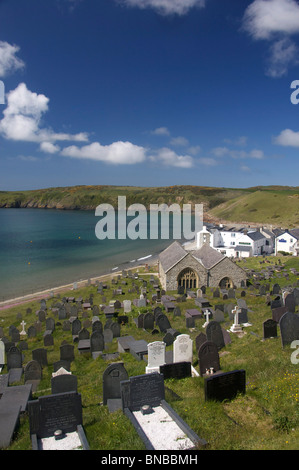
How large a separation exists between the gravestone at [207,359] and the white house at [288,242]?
4340 cm

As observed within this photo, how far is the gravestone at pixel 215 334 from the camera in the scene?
43.0ft

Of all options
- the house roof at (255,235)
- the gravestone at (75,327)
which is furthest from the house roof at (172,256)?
the house roof at (255,235)

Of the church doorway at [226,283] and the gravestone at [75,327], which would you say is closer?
the gravestone at [75,327]

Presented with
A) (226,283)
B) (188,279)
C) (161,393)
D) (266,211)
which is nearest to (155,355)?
(161,393)

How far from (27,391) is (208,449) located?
6.15 metres

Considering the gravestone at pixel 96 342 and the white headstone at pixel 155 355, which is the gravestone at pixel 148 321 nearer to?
the gravestone at pixel 96 342

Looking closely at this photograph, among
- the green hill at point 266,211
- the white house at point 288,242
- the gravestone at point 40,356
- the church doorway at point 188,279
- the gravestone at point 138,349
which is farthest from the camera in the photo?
the green hill at point 266,211

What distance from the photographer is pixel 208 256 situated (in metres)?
31.5

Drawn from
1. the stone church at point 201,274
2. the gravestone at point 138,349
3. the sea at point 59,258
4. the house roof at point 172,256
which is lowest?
the sea at point 59,258

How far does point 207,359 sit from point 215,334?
3008 millimetres

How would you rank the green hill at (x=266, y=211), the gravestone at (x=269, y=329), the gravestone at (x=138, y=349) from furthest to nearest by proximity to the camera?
the green hill at (x=266, y=211)
the gravestone at (x=138, y=349)
the gravestone at (x=269, y=329)

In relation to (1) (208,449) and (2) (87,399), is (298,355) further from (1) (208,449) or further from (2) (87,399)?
(2) (87,399)

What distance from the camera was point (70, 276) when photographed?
147 feet

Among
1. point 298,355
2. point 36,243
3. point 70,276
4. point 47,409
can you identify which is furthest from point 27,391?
point 36,243
